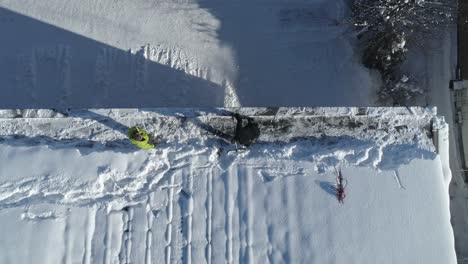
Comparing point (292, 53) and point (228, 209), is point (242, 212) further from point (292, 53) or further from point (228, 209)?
point (292, 53)

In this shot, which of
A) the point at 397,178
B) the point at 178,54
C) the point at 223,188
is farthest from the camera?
the point at 178,54

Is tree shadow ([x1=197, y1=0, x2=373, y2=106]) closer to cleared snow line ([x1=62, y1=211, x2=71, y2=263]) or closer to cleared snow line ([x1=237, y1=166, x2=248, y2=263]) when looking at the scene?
cleared snow line ([x1=237, y1=166, x2=248, y2=263])

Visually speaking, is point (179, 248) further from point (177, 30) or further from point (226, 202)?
point (177, 30)

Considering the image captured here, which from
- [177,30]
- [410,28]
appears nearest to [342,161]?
[410,28]

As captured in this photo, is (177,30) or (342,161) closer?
(342,161)

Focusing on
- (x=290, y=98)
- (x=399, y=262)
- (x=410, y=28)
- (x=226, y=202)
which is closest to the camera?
(x=399, y=262)

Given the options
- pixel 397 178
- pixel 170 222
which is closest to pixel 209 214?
pixel 170 222

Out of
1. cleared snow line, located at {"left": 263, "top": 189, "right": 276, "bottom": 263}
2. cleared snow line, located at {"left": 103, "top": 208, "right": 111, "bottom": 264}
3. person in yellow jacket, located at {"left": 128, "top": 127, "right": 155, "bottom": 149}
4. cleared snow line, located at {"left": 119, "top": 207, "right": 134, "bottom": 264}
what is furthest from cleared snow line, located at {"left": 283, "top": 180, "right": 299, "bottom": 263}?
cleared snow line, located at {"left": 103, "top": 208, "right": 111, "bottom": 264}
